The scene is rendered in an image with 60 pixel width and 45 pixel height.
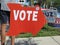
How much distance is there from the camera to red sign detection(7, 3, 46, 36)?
462 centimetres

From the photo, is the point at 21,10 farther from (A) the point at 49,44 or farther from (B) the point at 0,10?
(A) the point at 49,44

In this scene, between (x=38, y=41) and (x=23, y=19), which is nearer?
(x=23, y=19)

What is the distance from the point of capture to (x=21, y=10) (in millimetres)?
4668

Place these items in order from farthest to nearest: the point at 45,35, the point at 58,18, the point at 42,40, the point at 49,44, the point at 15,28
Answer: the point at 58,18
the point at 45,35
the point at 42,40
the point at 49,44
the point at 15,28


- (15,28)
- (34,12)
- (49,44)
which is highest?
(34,12)

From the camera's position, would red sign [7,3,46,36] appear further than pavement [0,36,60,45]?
No

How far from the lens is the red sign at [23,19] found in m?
4.62

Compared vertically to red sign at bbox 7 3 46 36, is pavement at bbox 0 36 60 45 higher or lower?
lower

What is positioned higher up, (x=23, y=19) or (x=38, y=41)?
(x=23, y=19)

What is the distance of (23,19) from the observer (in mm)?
4652

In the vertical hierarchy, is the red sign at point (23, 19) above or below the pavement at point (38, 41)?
above

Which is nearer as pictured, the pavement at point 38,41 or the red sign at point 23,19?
the red sign at point 23,19

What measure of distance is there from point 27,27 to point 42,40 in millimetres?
2229

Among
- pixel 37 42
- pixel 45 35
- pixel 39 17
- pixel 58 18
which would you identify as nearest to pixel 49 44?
pixel 37 42
